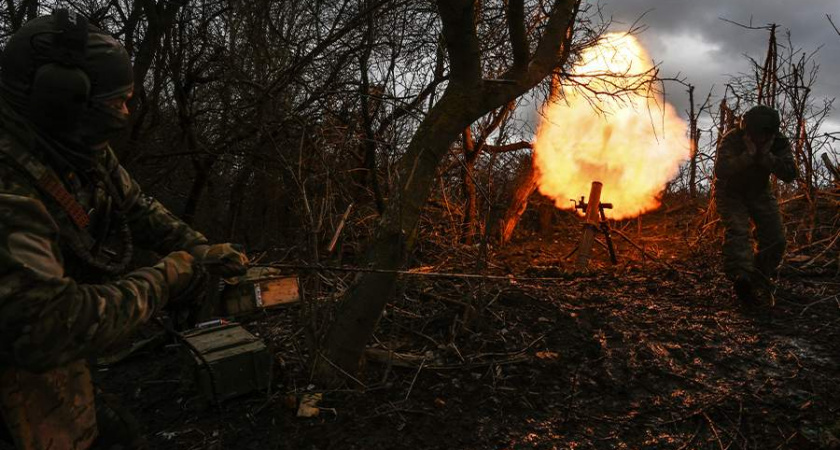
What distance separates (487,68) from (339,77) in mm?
2266

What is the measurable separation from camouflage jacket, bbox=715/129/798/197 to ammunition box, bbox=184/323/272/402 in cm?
516

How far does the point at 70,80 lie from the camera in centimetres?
176

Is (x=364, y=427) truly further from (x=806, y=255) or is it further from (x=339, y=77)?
(x=806, y=255)

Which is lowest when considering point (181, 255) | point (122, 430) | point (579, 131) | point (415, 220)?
point (122, 430)

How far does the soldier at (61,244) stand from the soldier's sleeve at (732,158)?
5.62 meters

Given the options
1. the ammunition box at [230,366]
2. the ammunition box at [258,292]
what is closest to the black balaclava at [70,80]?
the ammunition box at [258,292]

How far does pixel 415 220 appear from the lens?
342 centimetres

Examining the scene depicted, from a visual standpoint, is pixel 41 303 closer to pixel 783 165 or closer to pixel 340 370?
pixel 340 370

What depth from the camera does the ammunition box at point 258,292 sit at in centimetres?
251

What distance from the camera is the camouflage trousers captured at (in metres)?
5.32

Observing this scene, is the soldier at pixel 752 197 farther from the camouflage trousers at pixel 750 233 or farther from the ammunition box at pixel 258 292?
the ammunition box at pixel 258 292

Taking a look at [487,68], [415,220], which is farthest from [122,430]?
[487,68]

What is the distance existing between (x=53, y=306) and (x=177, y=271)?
0.50 meters

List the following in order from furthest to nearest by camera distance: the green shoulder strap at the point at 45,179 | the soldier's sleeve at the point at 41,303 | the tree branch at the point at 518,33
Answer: the tree branch at the point at 518,33 → the green shoulder strap at the point at 45,179 → the soldier's sleeve at the point at 41,303
